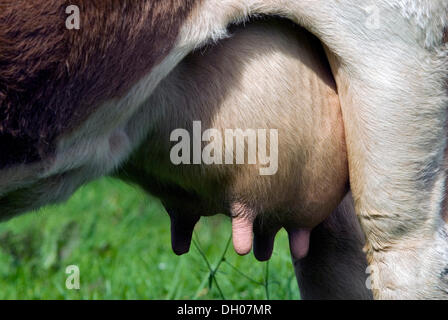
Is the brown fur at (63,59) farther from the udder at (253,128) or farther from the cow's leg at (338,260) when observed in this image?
the cow's leg at (338,260)

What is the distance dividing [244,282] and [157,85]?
1.62 metres

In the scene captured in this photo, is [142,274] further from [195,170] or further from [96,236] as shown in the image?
[195,170]

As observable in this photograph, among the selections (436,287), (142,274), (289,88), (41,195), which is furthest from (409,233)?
(142,274)

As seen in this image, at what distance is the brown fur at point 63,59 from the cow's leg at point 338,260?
1.03m

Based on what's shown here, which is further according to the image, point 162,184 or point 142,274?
point 142,274

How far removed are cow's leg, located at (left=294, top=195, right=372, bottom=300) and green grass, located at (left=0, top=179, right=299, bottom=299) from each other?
27 cm

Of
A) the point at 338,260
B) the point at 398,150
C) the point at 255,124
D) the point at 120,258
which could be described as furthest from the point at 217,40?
the point at 120,258

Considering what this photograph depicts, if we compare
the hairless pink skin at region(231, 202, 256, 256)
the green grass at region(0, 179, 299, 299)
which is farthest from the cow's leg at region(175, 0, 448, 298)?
the green grass at region(0, 179, 299, 299)

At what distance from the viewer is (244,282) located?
3514mm

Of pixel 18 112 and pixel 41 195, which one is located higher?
pixel 18 112

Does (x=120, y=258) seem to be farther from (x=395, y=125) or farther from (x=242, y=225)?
(x=395, y=125)

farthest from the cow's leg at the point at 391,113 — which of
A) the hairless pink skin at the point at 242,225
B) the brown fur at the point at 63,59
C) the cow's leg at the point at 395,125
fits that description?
the hairless pink skin at the point at 242,225

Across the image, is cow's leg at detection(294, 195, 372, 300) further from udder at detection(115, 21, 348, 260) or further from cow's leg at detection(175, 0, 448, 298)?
cow's leg at detection(175, 0, 448, 298)

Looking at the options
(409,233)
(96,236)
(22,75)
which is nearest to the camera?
(22,75)
